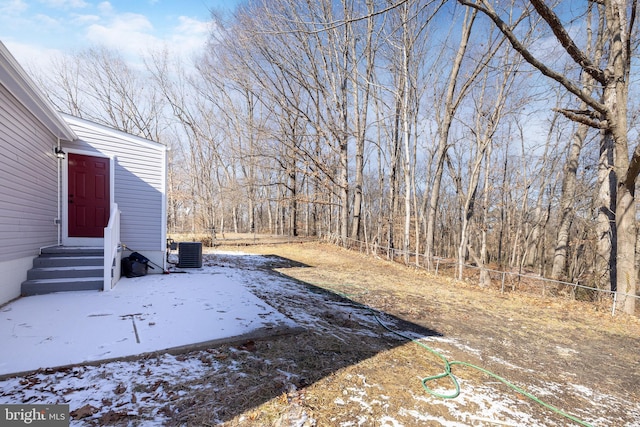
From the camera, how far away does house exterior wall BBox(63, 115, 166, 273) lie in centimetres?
592

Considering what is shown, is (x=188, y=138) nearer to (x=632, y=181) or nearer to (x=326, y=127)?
(x=326, y=127)

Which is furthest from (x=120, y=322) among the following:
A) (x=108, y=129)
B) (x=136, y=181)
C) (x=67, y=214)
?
(x=108, y=129)

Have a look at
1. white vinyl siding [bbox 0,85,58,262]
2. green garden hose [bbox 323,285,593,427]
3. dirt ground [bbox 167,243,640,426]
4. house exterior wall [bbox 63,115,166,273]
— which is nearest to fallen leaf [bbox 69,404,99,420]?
dirt ground [bbox 167,243,640,426]

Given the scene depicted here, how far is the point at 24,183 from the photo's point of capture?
14.7ft

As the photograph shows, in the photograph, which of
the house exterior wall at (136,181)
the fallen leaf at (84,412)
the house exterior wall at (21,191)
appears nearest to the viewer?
the fallen leaf at (84,412)

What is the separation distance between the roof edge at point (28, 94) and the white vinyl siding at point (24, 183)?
0.10 metres

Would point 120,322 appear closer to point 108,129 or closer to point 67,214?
point 67,214

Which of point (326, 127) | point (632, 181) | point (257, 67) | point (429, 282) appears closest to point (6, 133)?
point (429, 282)

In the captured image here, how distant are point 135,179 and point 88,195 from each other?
0.89m

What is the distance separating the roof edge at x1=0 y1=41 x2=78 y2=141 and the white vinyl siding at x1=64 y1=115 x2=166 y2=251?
425 mm

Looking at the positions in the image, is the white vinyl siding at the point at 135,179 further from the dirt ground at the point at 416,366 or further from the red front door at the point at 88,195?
the dirt ground at the point at 416,366

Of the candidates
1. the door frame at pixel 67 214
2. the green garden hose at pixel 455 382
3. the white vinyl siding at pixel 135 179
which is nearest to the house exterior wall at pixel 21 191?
the door frame at pixel 67 214

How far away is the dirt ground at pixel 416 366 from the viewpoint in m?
2.17

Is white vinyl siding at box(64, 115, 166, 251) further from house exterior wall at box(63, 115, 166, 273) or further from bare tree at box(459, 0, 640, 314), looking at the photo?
bare tree at box(459, 0, 640, 314)
